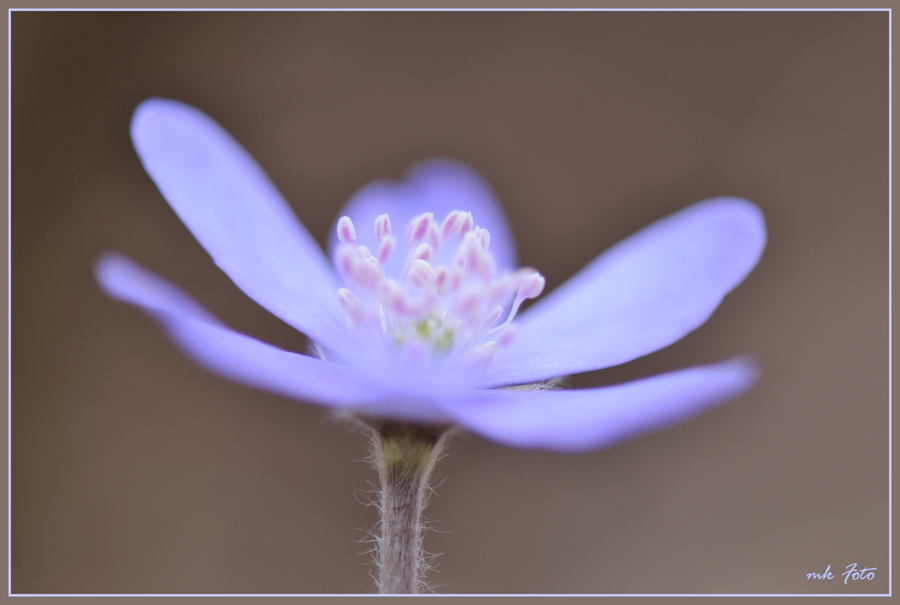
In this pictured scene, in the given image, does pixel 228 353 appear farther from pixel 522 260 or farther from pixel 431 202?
pixel 522 260

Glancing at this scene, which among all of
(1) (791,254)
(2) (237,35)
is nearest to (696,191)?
(1) (791,254)

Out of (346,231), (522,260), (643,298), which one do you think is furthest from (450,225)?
(522,260)

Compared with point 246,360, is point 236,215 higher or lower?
higher

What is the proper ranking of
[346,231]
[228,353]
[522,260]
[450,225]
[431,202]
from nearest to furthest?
[228,353], [346,231], [450,225], [431,202], [522,260]

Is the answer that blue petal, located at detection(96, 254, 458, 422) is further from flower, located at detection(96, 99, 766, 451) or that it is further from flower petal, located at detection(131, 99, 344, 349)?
flower petal, located at detection(131, 99, 344, 349)

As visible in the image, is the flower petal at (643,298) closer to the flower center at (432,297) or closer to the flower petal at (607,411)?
the flower center at (432,297)

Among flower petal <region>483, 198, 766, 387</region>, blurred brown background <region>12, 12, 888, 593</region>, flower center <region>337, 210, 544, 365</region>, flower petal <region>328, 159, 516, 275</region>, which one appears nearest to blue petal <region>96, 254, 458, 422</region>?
flower center <region>337, 210, 544, 365</region>

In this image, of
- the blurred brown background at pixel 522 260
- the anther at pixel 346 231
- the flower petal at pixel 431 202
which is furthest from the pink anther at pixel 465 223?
the blurred brown background at pixel 522 260
